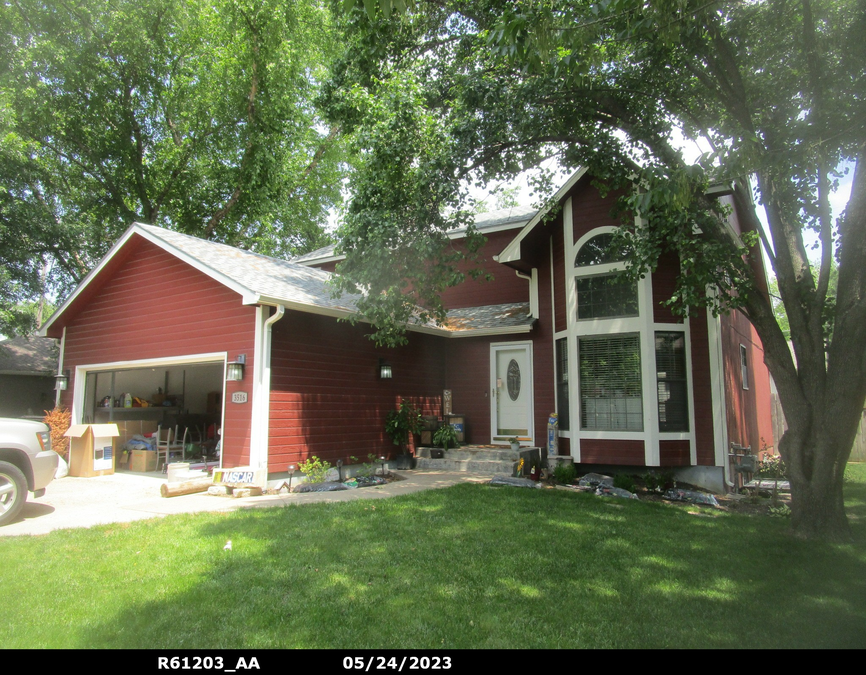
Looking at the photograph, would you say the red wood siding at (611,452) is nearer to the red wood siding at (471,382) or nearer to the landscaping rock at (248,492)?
the red wood siding at (471,382)

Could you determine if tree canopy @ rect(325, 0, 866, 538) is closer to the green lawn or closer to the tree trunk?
the tree trunk

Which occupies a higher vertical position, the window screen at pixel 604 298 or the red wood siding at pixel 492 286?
the red wood siding at pixel 492 286

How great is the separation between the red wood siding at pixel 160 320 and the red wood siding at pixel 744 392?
8487 mm

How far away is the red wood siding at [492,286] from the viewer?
44.8 feet

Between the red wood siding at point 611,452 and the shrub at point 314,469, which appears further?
the red wood siding at point 611,452

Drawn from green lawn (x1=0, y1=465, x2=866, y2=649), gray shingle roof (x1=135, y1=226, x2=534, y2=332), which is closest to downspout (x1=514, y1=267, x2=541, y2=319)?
gray shingle roof (x1=135, y1=226, x2=534, y2=332)

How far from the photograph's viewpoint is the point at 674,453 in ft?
31.3

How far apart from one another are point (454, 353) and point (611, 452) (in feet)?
14.7

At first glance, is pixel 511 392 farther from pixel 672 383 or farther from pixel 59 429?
pixel 59 429

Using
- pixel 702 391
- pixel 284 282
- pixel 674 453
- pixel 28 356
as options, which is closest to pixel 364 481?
pixel 284 282

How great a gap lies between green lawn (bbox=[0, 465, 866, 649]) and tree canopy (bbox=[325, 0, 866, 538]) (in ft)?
6.73

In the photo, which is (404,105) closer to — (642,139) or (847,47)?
(642,139)

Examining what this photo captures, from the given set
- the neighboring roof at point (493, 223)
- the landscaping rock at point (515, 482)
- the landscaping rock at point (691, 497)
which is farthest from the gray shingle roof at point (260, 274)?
the landscaping rock at point (691, 497)

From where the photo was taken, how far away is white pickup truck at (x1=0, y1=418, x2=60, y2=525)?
6215mm
